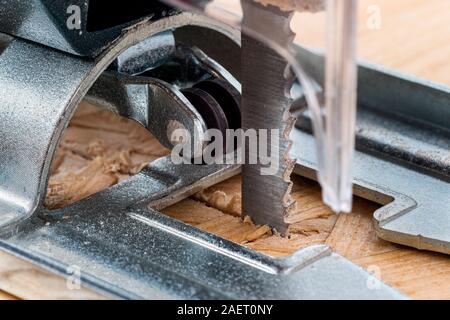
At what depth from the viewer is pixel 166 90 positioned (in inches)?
40.0

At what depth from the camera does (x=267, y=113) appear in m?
0.97

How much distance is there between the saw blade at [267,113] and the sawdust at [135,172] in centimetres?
2

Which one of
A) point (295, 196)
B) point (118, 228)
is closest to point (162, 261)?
point (118, 228)

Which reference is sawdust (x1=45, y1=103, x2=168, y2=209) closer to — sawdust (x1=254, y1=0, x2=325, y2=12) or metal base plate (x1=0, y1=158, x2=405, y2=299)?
metal base plate (x1=0, y1=158, x2=405, y2=299)

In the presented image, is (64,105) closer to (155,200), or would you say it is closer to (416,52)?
(155,200)

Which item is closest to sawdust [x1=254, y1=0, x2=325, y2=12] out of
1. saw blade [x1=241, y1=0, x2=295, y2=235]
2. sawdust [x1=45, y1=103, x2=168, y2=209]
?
saw blade [x1=241, y1=0, x2=295, y2=235]

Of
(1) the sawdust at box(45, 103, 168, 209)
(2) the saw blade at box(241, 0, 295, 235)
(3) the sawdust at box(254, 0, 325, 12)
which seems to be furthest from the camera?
(1) the sawdust at box(45, 103, 168, 209)

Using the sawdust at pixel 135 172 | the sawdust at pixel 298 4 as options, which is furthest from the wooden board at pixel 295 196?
the sawdust at pixel 298 4

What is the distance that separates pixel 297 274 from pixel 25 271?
8.8 inches

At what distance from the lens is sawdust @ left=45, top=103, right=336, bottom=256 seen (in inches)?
40.0

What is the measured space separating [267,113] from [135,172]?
0.23 m

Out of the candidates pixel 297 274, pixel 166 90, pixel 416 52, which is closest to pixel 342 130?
pixel 297 274

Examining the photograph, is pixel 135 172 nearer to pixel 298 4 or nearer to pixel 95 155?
pixel 95 155
